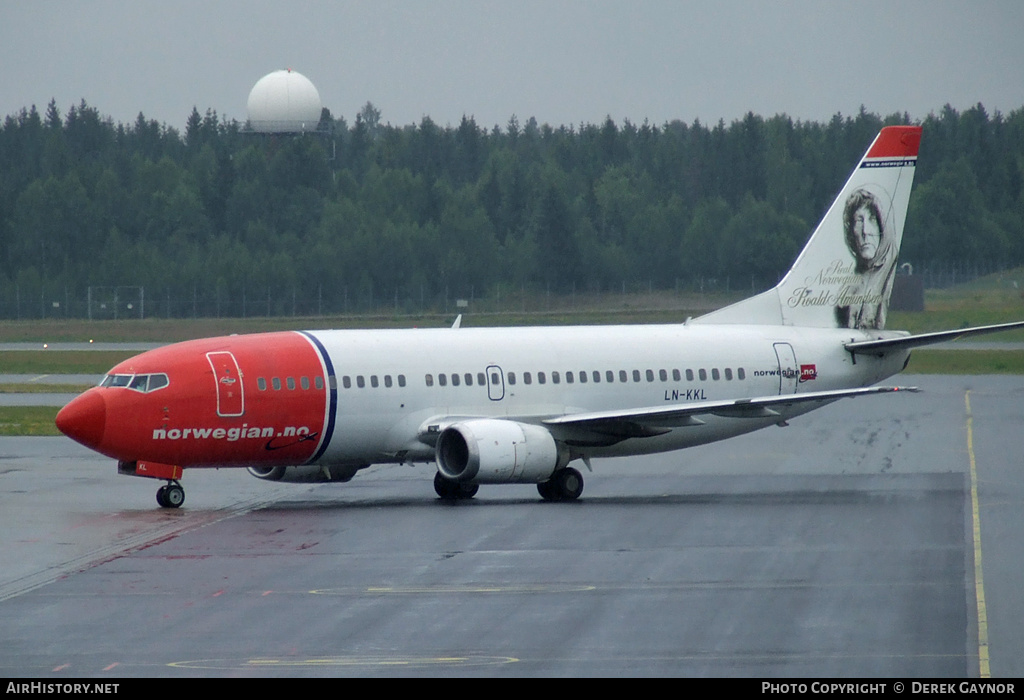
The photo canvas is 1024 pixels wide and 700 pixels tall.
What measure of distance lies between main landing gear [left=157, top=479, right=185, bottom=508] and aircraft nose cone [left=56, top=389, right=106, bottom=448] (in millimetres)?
1806

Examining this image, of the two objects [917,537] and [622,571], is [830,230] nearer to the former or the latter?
[917,537]

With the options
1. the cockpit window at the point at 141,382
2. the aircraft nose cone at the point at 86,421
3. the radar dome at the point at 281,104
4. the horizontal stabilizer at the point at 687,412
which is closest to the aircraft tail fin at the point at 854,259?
the horizontal stabilizer at the point at 687,412

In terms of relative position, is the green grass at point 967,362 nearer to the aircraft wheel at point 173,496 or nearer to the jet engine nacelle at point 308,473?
the jet engine nacelle at point 308,473

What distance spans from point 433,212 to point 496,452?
74.2 metres

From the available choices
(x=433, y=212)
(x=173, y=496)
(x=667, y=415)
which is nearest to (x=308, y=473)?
(x=173, y=496)

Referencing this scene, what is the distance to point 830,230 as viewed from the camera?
38594 mm

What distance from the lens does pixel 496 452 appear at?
102 ft

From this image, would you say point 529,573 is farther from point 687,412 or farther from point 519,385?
point 519,385

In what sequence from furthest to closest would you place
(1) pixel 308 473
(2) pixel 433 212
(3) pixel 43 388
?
→ (2) pixel 433 212, (3) pixel 43 388, (1) pixel 308 473

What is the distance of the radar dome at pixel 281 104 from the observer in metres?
116

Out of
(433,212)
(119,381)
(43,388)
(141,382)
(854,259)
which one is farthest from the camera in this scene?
(433,212)

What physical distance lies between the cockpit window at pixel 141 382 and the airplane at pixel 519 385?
0.13 ft

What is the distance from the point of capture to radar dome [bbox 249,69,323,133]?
380ft
